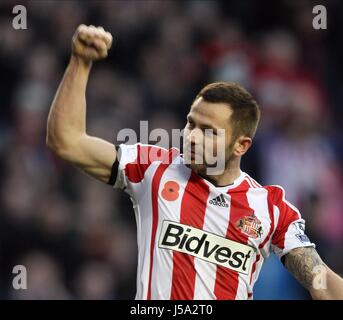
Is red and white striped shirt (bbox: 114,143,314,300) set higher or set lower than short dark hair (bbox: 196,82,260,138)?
lower

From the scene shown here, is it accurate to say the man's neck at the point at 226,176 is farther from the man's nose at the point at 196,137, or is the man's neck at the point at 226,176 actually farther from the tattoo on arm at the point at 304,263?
the tattoo on arm at the point at 304,263

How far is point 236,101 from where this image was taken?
14.8 ft

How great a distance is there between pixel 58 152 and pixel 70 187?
448 cm

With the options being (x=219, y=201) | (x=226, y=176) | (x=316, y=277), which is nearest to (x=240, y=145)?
(x=226, y=176)

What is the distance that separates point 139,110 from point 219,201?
185 inches

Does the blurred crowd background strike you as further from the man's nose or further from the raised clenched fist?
the raised clenched fist

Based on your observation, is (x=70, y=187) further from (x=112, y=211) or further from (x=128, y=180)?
(x=128, y=180)

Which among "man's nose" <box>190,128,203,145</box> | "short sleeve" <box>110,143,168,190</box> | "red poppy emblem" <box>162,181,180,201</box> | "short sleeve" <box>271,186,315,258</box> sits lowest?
"short sleeve" <box>271,186,315,258</box>

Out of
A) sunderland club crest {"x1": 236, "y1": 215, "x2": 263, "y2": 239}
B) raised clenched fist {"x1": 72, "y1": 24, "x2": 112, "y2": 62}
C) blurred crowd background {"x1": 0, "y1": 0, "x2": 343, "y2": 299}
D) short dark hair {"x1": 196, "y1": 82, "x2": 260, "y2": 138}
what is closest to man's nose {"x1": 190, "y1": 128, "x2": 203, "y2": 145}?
short dark hair {"x1": 196, "y1": 82, "x2": 260, "y2": 138}

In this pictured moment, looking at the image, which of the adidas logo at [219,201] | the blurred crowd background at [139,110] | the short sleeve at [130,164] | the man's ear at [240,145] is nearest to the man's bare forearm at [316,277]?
the adidas logo at [219,201]

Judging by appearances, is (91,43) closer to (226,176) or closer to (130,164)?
(130,164)

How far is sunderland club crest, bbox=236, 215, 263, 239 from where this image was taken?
4.50 m

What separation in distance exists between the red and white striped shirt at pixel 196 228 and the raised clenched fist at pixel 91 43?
59 centimetres

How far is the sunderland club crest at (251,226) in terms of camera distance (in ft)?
14.8
